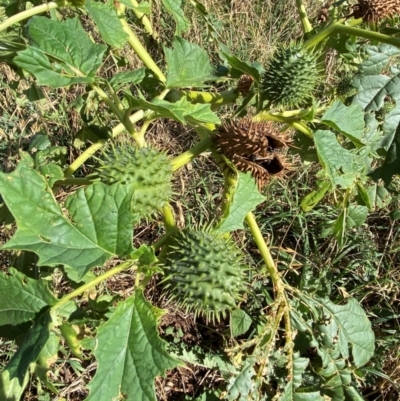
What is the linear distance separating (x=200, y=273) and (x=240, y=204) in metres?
0.21

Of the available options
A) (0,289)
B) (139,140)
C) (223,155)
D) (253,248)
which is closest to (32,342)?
(0,289)

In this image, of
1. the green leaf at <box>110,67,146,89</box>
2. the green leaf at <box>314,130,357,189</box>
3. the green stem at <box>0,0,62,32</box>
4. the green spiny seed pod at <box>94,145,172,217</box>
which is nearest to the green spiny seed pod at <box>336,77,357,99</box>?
the green leaf at <box>314,130,357,189</box>

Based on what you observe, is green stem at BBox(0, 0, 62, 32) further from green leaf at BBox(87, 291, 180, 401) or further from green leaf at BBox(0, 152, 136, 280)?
green leaf at BBox(87, 291, 180, 401)

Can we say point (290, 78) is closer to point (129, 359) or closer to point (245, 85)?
point (245, 85)

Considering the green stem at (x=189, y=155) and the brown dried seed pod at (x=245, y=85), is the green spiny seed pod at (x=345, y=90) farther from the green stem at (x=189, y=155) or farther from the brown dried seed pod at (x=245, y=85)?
the green stem at (x=189, y=155)

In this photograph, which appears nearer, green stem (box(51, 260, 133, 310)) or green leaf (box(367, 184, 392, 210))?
green stem (box(51, 260, 133, 310))

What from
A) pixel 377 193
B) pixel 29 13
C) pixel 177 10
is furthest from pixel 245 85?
pixel 377 193

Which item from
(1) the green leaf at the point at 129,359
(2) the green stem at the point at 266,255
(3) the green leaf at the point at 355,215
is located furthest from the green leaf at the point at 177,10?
(1) the green leaf at the point at 129,359

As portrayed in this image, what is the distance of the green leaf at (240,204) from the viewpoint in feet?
4.83

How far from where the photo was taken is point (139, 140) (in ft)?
4.96

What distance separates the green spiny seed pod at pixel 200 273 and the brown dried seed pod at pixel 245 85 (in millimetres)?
552

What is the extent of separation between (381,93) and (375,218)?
1.28 metres

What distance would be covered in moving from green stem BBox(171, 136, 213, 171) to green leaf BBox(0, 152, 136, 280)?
0.89ft

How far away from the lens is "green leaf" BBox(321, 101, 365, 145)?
1585mm
